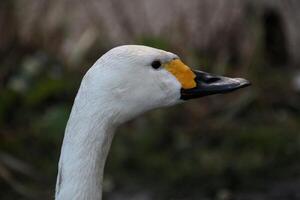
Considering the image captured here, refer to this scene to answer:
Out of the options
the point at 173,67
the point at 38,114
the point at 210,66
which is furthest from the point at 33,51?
the point at 173,67

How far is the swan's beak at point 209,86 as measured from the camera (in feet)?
14.0

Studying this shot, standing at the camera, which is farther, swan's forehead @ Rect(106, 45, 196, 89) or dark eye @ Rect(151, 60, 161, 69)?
dark eye @ Rect(151, 60, 161, 69)

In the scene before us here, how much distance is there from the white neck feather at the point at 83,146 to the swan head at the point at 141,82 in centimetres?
3

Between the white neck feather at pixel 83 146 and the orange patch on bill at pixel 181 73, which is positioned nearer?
the white neck feather at pixel 83 146

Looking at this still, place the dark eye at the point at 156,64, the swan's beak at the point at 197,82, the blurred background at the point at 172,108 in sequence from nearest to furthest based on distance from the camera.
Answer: the dark eye at the point at 156,64 → the swan's beak at the point at 197,82 → the blurred background at the point at 172,108

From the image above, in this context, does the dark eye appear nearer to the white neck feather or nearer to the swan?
the swan

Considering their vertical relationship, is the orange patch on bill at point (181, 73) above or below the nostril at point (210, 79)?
above

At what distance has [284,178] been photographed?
21.6ft

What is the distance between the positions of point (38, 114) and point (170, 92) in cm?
314

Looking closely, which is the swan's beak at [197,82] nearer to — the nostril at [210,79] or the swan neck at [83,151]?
the nostril at [210,79]

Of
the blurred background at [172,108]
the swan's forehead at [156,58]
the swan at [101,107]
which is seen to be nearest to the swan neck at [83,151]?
the swan at [101,107]

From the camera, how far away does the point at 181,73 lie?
4.27m

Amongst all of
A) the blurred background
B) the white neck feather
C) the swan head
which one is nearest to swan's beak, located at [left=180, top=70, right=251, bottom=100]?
the swan head

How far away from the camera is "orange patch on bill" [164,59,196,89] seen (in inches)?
167
